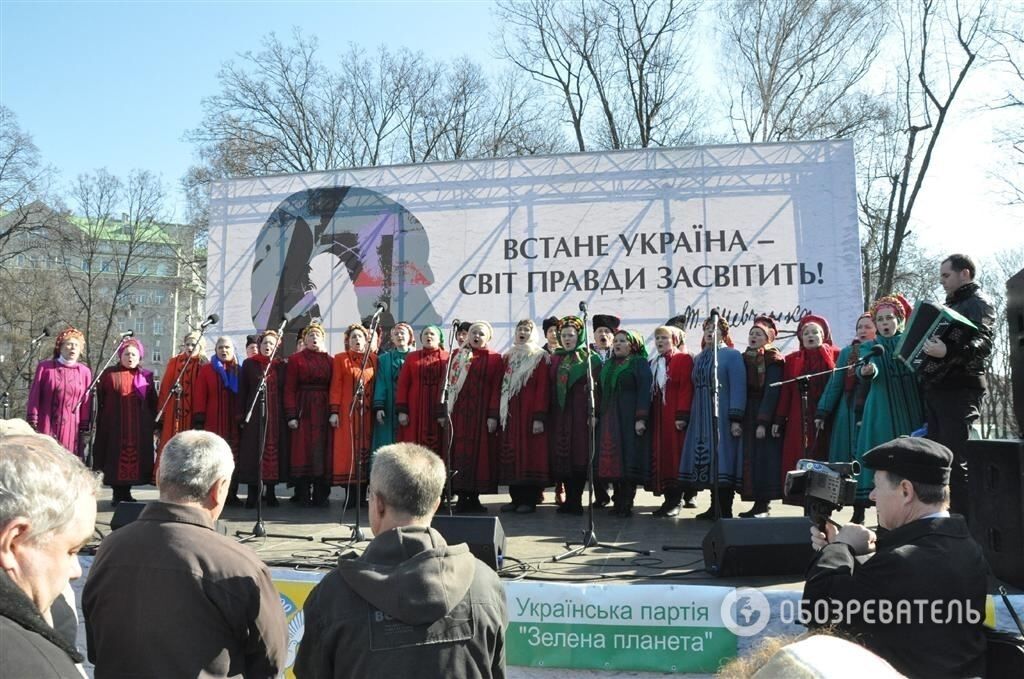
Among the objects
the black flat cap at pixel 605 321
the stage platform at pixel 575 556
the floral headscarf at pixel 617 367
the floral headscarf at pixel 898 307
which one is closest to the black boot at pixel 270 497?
the stage platform at pixel 575 556

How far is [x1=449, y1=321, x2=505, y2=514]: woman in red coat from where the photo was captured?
25.2ft

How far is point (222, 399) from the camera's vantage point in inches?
329

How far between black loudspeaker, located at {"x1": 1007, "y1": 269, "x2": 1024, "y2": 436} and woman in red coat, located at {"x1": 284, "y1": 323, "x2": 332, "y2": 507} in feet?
19.1

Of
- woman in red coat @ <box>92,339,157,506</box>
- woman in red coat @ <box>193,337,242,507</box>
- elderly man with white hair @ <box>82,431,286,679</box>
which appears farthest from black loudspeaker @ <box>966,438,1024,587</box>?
woman in red coat @ <box>92,339,157,506</box>

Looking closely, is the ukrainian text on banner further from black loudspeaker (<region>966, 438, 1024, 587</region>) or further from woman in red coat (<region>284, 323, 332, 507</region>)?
woman in red coat (<region>284, 323, 332, 507</region>)

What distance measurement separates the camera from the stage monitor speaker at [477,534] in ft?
15.8

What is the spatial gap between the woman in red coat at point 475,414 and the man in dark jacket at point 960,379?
3.70 m

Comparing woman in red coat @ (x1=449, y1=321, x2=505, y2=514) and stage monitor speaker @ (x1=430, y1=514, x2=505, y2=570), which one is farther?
woman in red coat @ (x1=449, y1=321, x2=505, y2=514)

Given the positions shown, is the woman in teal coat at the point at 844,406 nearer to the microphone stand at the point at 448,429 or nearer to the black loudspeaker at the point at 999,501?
the black loudspeaker at the point at 999,501

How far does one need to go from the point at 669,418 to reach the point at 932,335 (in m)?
2.65

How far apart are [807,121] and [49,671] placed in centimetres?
2140

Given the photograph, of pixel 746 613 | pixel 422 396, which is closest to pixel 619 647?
pixel 746 613

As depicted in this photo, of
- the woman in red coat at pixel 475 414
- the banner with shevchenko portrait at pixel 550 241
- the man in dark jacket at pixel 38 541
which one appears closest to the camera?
the man in dark jacket at pixel 38 541

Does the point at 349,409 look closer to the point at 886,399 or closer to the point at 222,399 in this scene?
the point at 222,399
